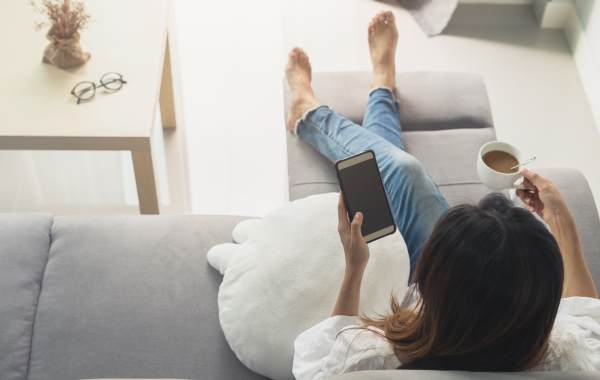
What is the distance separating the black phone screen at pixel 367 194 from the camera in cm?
141

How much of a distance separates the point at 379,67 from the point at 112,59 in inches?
30.2

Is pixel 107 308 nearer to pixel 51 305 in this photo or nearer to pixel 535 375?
pixel 51 305

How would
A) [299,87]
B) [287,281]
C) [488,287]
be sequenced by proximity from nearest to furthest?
[488,287], [287,281], [299,87]

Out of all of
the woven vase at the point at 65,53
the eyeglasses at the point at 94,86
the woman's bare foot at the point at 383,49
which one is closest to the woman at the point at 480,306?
the woman's bare foot at the point at 383,49

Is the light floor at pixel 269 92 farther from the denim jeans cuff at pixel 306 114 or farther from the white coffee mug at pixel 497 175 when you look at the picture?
the white coffee mug at pixel 497 175

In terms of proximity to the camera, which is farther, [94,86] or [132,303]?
[94,86]

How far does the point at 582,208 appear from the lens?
168cm

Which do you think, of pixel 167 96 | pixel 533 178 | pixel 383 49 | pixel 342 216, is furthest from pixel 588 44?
pixel 342 216

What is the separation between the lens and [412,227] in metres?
1.63

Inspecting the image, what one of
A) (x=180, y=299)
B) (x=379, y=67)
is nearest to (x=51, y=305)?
(x=180, y=299)

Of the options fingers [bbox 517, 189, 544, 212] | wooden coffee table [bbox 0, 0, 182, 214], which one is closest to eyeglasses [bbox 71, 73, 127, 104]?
wooden coffee table [bbox 0, 0, 182, 214]

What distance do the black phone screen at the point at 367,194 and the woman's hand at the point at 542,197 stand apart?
361 millimetres

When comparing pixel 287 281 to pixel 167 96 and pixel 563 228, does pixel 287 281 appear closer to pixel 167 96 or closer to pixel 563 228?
pixel 563 228

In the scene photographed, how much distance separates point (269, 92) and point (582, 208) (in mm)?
1290
